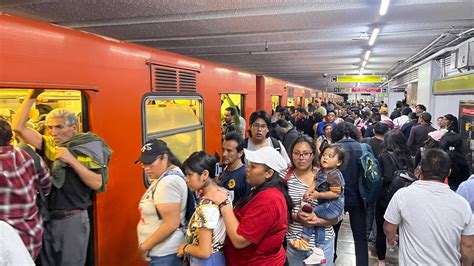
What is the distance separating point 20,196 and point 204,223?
0.99m

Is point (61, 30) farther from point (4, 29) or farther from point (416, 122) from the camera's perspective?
point (416, 122)

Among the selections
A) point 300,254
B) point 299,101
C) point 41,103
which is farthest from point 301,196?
point 299,101

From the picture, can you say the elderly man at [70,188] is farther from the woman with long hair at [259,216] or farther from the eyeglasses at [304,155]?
the eyeglasses at [304,155]

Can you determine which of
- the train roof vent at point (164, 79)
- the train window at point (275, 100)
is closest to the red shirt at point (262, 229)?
the train roof vent at point (164, 79)

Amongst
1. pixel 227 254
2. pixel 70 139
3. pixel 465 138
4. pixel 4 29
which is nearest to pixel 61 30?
pixel 4 29

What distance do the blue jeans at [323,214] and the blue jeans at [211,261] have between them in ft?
2.63

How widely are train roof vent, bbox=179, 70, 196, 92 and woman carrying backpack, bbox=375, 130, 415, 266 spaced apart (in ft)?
7.37

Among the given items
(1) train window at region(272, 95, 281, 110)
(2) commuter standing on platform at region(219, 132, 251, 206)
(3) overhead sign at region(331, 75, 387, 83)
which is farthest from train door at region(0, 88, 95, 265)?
(3) overhead sign at region(331, 75, 387, 83)

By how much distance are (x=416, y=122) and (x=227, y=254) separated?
5778 mm

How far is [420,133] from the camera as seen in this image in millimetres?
5637

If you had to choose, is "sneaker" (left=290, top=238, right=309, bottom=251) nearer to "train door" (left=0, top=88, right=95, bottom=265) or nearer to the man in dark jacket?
"train door" (left=0, top=88, right=95, bottom=265)

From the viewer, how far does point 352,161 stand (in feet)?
11.3

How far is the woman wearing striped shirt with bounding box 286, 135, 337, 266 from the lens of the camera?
2514mm

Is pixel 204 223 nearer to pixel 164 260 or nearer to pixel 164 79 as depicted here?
pixel 164 260
